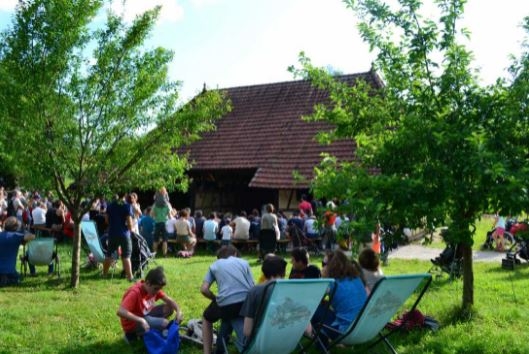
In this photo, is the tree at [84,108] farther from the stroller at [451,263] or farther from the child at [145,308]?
the stroller at [451,263]

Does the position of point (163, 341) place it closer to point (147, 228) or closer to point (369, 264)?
point (369, 264)

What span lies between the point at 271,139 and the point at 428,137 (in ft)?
50.3

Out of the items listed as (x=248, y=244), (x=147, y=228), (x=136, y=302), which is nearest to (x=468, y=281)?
(x=136, y=302)

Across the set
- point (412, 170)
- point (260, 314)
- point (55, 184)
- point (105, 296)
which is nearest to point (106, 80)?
point (55, 184)

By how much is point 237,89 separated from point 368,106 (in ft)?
62.8

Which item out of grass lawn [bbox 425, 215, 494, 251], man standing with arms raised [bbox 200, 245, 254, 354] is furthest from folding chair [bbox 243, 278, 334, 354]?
grass lawn [bbox 425, 215, 494, 251]

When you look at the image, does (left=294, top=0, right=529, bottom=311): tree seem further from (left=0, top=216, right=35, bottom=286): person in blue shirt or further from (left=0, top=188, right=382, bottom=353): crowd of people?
(left=0, top=216, right=35, bottom=286): person in blue shirt

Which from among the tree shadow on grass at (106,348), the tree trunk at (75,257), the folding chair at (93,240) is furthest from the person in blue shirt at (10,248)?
the tree shadow on grass at (106,348)

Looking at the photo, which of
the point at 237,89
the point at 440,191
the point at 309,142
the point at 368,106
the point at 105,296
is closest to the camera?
the point at 440,191

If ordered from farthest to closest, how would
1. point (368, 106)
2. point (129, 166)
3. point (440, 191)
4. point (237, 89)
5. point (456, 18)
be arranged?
point (237, 89) < point (129, 166) < point (368, 106) < point (456, 18) < point (440, 191)

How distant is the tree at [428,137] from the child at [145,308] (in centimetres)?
221

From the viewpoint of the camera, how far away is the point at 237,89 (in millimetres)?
26734

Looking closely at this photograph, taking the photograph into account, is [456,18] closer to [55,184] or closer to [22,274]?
[55,184]

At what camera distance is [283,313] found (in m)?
5.23
